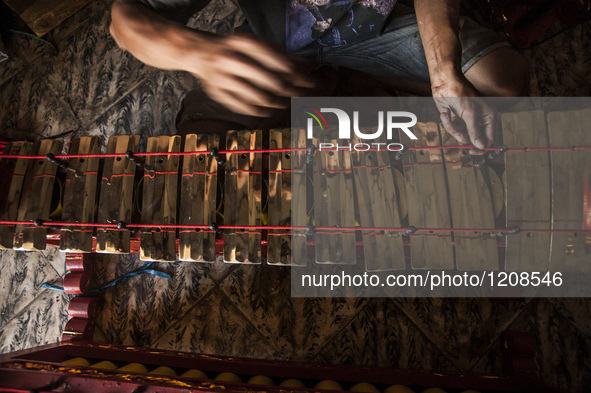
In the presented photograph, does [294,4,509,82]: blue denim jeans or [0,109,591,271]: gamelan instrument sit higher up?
[294,4,509,82]: blue denim jeans

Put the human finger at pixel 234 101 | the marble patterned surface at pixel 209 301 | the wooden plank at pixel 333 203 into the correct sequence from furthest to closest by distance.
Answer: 1. the marble patterned surface at pixel 209 301
2. the human finger at pixel 234 101
3. the wooden plank at pixel 333 203

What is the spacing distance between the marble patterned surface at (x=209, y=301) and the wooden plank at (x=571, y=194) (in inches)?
25.6

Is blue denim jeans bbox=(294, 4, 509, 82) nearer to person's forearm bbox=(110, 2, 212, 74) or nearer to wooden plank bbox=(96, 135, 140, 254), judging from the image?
person's forearm bbox=(110, 2, 212, 74)

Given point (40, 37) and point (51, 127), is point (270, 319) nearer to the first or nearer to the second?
point (51, 127)

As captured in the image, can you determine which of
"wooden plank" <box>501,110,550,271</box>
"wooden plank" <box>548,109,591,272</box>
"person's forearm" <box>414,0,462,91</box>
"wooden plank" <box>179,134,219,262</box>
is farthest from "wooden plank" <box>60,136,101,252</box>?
"wooden plank" <box>548,109,591,272</box>

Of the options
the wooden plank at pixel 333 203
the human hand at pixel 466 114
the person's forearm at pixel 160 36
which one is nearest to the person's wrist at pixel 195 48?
the person's forearm at pixel 160 36

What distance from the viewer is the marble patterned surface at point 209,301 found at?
192 cm

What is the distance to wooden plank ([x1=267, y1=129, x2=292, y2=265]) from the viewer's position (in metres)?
1.51

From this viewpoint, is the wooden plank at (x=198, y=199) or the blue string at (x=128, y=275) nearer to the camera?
the wooden plank at (x=198, y=199)

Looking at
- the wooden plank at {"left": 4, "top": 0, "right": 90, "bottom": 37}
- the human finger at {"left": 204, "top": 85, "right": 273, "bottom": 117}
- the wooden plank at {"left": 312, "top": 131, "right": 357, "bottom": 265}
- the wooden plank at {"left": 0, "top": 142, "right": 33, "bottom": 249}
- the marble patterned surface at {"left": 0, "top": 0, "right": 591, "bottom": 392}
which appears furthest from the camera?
the wooden plank at {"left": 4, "top": 0, "right": 90, "bottom": 37}

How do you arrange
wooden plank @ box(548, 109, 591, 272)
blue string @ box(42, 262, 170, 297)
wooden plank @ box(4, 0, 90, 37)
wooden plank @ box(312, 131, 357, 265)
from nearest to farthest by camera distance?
wooden plank @ box(548, 109, 591, 272), wooden plank @ box(312, 131, 357, 265), blue string @ box(42, 262, 170, 297), wooden plank @ box(4, 0, 90, 37)

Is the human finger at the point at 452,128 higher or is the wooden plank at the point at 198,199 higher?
the human finger at the point at 452,128

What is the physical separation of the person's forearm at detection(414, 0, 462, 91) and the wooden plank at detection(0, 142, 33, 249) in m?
1.90

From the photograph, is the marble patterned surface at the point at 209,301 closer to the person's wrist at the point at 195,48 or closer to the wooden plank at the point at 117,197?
the wooden plank at the point at 117,197
